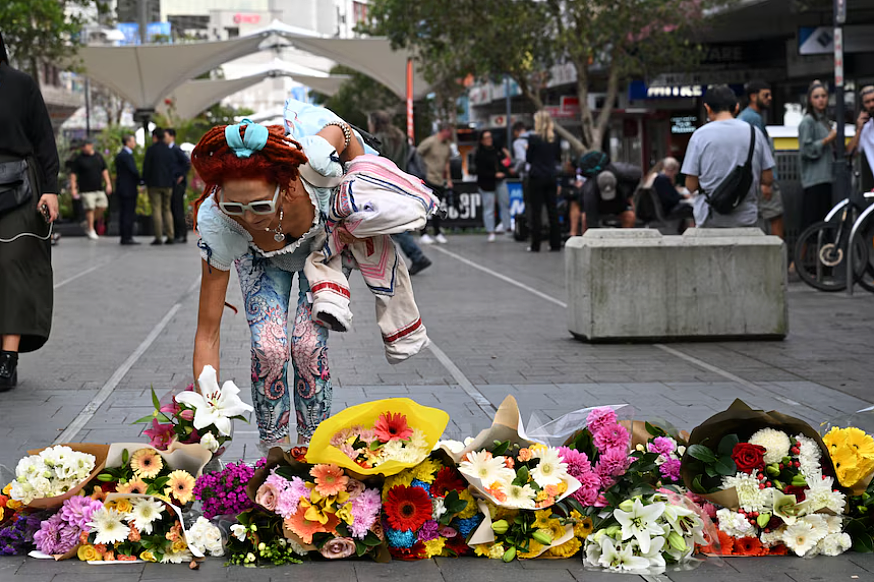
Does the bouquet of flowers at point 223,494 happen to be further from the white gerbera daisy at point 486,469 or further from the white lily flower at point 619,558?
the white lily flower at point 619,558

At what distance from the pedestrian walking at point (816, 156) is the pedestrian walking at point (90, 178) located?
15.8 metres

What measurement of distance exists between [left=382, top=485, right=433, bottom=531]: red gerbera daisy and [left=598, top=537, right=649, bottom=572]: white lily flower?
1.89 feet

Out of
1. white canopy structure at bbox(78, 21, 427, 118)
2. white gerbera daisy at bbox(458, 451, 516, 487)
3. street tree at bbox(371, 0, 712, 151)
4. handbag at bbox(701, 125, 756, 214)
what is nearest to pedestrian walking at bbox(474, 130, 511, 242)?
street tree at bbox(371, 0, 712, 151)

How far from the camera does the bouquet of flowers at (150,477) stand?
4.36m

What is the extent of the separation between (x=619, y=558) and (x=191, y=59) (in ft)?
142

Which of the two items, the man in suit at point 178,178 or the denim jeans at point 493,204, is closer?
the denim jeans at point 493,204

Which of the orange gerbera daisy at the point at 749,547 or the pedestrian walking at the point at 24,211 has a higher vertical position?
the pedestrian walking at the point at 24,211

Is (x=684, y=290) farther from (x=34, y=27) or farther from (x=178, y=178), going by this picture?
(x=34, y=27)

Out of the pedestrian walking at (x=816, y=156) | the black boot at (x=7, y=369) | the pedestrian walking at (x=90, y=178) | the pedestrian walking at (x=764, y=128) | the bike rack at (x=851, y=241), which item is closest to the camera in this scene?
the black boot at (x=7, y=369)

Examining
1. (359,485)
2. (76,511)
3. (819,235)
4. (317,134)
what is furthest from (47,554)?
(819,235)

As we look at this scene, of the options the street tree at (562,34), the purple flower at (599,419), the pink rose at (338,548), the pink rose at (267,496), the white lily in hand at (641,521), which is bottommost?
the pink rose at (338,548)

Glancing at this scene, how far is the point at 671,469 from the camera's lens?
4.64 m

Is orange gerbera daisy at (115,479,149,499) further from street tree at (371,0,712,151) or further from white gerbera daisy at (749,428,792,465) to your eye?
street tree at (371,0,712,151)

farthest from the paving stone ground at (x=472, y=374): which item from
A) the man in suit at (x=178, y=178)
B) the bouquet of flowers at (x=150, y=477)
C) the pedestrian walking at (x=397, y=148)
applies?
the man in suit at (x=178, y=178)
